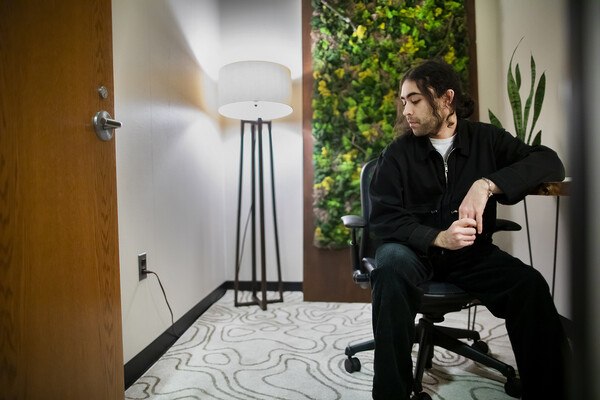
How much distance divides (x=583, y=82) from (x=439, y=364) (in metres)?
1.54

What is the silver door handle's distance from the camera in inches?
38.9

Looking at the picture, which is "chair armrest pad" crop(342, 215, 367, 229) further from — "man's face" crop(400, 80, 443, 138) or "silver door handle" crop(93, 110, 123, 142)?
"silver door handle" crop(93, 110, 123, 142)

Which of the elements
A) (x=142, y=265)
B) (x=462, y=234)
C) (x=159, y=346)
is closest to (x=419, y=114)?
(x=462, y=234)

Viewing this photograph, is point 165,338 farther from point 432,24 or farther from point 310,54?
point 432,24

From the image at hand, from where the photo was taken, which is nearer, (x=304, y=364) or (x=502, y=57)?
(x=304, y=364)

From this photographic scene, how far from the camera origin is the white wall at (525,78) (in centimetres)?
180

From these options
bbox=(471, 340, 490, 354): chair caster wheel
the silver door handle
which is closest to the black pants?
bbox=(471, 340, 490, 354): chair caster wheel

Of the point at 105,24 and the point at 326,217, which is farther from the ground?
the point at 105,24

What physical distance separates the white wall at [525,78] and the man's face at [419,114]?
627 mm

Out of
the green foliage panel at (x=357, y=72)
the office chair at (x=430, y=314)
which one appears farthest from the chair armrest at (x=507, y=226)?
the green foliage panel at (x=357, y=72)

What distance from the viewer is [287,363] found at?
1.54 meters

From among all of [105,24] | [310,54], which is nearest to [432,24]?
[310,54]

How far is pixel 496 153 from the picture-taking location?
4.34 feet

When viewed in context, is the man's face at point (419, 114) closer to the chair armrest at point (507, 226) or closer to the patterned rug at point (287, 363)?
the chair armrest at point (507, 226)
